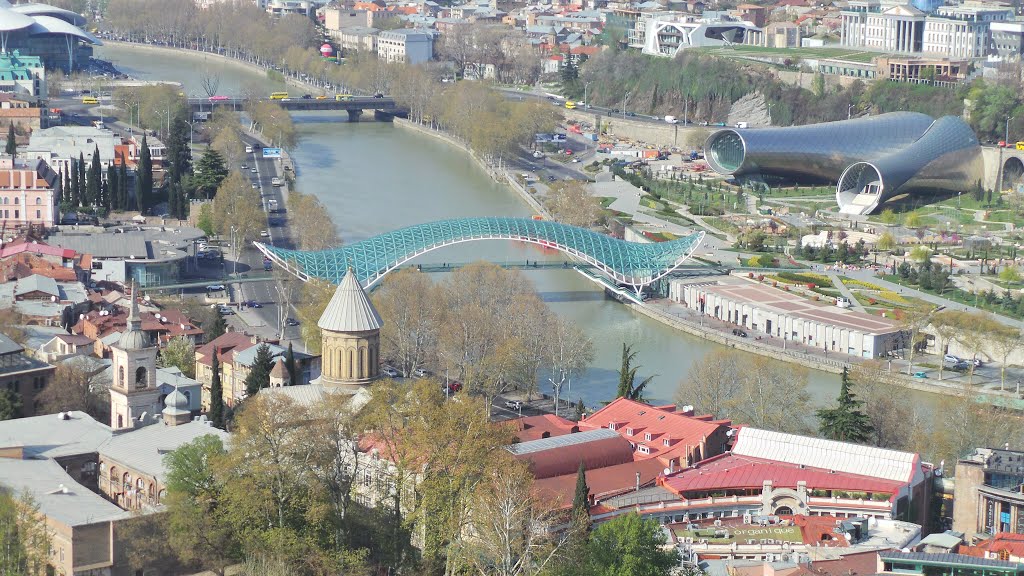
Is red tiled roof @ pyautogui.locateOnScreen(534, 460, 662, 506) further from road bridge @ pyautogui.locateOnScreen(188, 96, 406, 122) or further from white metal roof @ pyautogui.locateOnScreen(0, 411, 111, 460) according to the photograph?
road bridge @ pyautogui.locateOnScreen(188, 96, 406, 122)

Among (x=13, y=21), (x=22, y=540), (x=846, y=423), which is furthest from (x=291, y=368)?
(x=13, y=21)

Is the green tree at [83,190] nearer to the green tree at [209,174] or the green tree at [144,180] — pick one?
the green tree at [144,180]

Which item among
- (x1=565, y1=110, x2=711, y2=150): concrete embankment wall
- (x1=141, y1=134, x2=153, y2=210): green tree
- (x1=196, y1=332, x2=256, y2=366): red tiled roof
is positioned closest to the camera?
(x1=196, y1=332, x2=256, y2=366): red tiled roof

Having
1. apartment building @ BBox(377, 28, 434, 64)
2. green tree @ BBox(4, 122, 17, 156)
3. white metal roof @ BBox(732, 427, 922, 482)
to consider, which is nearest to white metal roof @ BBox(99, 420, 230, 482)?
white metal roof @ BBox(732, 427, 922, 482)

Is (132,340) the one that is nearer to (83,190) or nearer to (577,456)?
(577,456)

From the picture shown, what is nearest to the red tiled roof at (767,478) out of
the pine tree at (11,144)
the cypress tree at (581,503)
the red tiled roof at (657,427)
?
the red tiled roof at (657,427)
